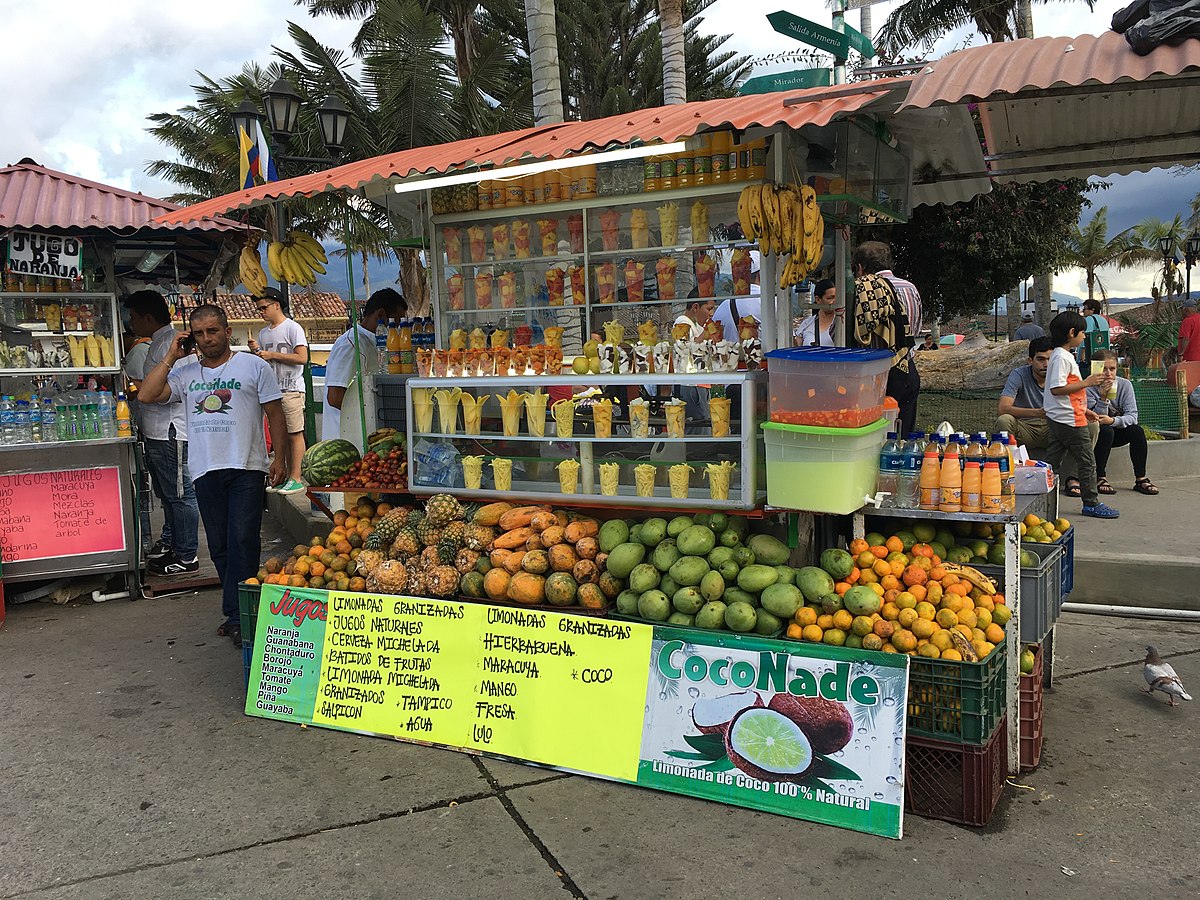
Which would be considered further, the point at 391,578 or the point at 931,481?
the point at 391,578

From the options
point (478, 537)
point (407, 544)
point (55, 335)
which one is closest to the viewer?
point (478, 537)

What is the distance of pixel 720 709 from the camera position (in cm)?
366

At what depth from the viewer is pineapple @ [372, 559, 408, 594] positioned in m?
4.51

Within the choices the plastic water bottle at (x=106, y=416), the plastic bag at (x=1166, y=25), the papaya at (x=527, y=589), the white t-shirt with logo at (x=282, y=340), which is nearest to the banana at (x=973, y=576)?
the papaya at (x=527, y=589)

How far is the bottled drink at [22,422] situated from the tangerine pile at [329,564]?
109 inches

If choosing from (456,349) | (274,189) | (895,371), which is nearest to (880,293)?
(895,371)

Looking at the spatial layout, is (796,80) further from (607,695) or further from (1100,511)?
(1100,511)

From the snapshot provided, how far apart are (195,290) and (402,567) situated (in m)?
5.57

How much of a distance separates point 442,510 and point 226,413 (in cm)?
146

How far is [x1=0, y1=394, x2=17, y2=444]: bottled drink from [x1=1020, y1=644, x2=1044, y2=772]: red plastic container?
667 centimetres

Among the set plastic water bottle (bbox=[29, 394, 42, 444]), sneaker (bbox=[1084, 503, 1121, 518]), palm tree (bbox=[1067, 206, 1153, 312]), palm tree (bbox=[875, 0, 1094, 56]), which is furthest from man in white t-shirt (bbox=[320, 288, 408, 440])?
palm tree (bbox=[1067, 206, 1153, 312])

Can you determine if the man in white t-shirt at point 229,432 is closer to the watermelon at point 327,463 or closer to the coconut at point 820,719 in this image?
the watermelon at point 327,463

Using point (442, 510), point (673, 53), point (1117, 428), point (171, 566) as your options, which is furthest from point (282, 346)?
point (673, 53)

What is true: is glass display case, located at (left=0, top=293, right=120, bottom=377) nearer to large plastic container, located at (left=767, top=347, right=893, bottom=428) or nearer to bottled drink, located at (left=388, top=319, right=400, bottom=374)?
bottled drink, located at (left=388, top=319, right=400, bottom=374)
